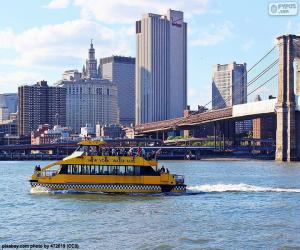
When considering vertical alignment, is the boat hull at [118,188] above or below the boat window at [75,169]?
below

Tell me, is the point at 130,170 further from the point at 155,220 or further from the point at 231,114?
the point at 231,114

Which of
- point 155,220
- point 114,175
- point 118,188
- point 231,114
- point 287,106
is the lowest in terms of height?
point 155,220

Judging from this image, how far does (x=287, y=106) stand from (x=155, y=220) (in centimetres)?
8562

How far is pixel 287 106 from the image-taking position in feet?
369

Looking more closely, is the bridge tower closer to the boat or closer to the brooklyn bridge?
the brooklyn bridge

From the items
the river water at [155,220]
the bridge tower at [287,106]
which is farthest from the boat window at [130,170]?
the bridge tower at [287,106]

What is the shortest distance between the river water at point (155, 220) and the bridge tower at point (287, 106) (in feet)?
229

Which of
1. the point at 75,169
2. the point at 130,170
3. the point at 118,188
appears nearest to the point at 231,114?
the point at 130,170

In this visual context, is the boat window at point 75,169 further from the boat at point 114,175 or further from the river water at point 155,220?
the river water at point 155,220

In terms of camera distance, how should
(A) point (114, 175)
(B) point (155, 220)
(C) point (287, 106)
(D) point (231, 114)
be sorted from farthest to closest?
(D) point (231, 114)
(C) point (287, 106)
(A) point (114, 175)
(B) point (155, 220)

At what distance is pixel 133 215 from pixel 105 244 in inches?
280

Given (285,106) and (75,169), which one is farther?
(285,106)

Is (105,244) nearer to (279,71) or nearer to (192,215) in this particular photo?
(192,215)

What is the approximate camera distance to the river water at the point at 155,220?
25.3 m
